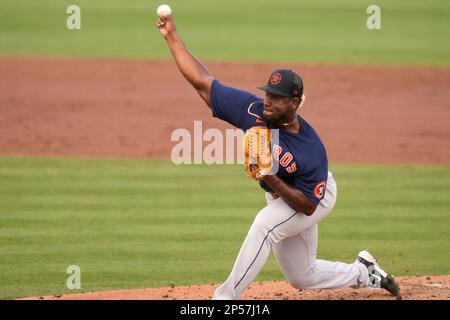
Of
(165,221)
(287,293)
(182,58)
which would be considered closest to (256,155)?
(182,58)

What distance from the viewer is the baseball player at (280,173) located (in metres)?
5.86

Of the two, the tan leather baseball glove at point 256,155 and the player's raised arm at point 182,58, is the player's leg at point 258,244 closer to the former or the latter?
the tan leather baseball glove at point 256,155

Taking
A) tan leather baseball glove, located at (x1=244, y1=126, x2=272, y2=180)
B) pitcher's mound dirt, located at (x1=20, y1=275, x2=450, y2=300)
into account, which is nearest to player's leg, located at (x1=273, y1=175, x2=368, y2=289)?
pitcher's mound dirt, located at (x1=20, y1=275, x2=450, y2=300)

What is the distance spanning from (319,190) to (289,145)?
1.18ft

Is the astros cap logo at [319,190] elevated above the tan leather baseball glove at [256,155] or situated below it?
below

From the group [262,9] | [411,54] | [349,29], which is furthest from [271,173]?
[262,9]

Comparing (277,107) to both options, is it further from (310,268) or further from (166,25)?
(310,268)

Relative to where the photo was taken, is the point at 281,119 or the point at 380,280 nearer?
the point at 281,119

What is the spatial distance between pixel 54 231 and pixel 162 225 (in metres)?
1.13

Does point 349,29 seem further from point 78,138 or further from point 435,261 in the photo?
point 435,261

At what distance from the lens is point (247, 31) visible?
22.9 meters

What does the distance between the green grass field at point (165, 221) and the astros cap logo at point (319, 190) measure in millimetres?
2175

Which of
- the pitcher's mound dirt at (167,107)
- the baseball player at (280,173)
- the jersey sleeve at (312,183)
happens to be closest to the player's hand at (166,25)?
the baseball player at (280,173)

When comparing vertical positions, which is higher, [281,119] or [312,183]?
[281,119]
